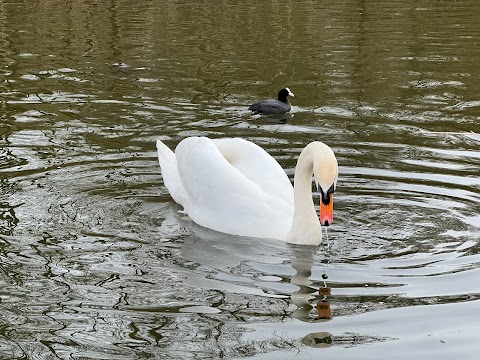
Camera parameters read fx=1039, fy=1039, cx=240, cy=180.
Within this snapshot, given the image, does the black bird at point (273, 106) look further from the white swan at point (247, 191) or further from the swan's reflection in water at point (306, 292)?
the swan's reflection in water at point (306, 292)

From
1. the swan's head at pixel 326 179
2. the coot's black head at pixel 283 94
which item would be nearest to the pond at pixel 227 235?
the coot's black head at pixel 283 94

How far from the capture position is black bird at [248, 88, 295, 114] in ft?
43.8

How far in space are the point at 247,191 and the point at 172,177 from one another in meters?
1.38

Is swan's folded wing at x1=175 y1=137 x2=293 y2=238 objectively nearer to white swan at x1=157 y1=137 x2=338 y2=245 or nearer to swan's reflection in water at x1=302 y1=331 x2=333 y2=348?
white swan at x1=157 y1=137 x2=338 y2=245

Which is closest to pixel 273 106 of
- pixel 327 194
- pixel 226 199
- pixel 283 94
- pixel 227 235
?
pixel 283 94

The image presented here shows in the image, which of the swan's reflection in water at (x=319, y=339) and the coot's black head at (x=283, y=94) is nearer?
the swan's reflection in water at (x=319, y=339)

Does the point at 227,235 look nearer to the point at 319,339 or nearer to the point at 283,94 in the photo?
the point at 319,339

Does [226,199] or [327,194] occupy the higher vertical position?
[327,194]

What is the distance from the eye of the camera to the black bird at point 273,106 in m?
13.4

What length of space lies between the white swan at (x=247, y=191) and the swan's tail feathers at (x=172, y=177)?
15mm

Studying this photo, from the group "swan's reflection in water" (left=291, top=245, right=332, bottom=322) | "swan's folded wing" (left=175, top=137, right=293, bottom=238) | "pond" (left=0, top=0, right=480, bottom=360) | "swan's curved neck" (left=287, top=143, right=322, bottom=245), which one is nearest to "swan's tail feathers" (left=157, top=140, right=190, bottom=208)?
"pond" (left=0, top=0, right=480, bottom=360)

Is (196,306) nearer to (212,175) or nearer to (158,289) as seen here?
(158,289)

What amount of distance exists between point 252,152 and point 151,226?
111cm

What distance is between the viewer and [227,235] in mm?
8562
